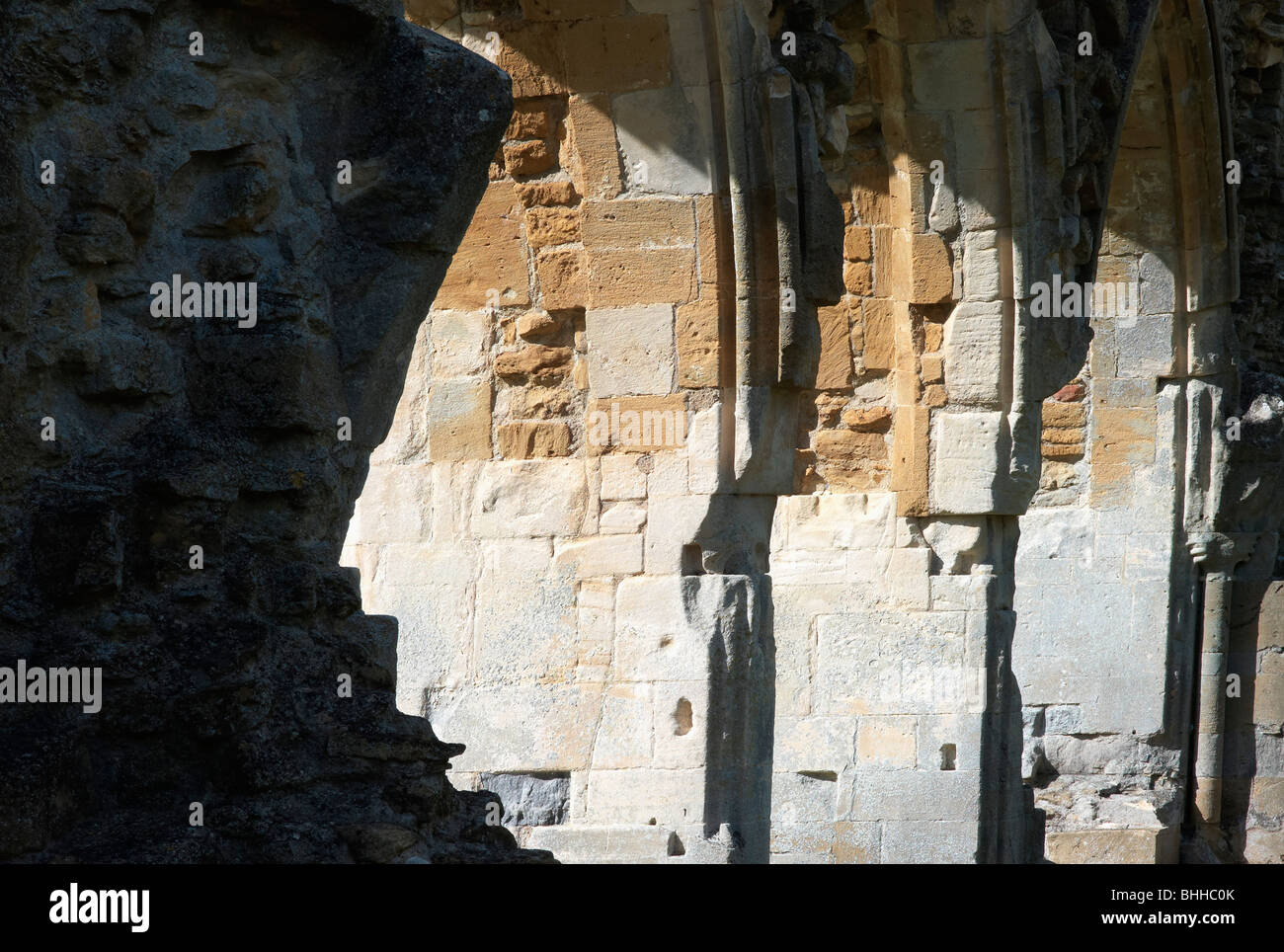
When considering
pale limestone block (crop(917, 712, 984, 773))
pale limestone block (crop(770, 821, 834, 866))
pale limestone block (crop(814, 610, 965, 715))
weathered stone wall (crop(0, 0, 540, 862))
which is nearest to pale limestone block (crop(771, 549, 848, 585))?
pale limestone block (crop(814, 610, 965, 715))

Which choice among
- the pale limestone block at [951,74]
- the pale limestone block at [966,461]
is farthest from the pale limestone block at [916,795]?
the pale limestone block at [951,74]

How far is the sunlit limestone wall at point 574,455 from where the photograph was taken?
17.5ft

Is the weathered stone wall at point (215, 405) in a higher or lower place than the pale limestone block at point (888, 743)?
higher

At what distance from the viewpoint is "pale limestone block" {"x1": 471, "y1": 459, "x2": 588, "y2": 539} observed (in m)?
5.71

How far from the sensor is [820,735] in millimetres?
7223

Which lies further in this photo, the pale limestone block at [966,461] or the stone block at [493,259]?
the pale limestone block at [966,461]

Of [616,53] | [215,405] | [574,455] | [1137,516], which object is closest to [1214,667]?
[1137,516]

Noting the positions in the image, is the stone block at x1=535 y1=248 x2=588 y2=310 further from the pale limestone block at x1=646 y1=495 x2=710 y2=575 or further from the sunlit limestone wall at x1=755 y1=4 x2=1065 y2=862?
the sunlit limestone wall at x1=755 y1=4 x2=1065 y2=862

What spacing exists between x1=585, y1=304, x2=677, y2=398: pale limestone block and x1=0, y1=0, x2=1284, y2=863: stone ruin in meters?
0.02

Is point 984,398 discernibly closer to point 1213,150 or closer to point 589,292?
point 589,292

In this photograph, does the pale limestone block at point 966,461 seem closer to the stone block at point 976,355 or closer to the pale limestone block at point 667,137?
the stone block at point 976,355
